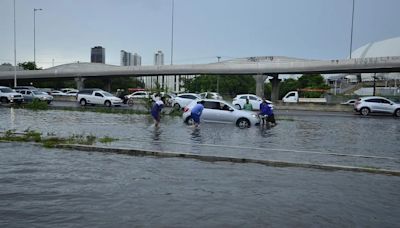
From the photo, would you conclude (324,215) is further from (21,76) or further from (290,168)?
(21,76)

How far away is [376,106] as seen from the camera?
1401 inches

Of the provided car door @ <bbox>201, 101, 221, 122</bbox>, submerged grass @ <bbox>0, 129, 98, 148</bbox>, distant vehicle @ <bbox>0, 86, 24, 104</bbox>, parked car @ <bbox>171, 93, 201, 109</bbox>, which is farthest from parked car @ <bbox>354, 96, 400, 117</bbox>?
distant vehicle @ <bbox>0, 86, 24, 104</bbox>

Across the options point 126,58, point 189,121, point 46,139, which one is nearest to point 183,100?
point 189,121

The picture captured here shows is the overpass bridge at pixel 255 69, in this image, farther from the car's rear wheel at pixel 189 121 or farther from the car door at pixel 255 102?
the car's rear wheel at pixel 189 121

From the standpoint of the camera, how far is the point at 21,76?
93.2m

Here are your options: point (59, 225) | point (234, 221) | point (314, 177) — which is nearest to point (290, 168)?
point (314, 177)

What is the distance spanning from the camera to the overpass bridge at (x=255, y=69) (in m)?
58.7

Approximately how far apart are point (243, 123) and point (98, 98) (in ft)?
73.6

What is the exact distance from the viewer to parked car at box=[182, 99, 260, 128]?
21562 millimetres

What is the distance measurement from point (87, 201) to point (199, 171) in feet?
10.1

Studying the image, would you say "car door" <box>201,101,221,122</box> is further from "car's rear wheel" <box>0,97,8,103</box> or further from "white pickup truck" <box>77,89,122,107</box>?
"car's rear wheel" <box>0,97,8,103</box>

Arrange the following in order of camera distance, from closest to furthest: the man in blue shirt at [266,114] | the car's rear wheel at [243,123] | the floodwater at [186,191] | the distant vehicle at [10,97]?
the floodwater at [186,191] < the car's rear wheel at [243,123] < the man in blue shirt at [266,114] < the distant vehicle at [10,97]

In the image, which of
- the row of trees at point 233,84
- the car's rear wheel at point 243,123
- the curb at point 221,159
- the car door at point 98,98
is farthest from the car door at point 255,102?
the row of trees at point 233,84

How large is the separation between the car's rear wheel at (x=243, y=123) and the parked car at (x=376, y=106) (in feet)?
60.9
